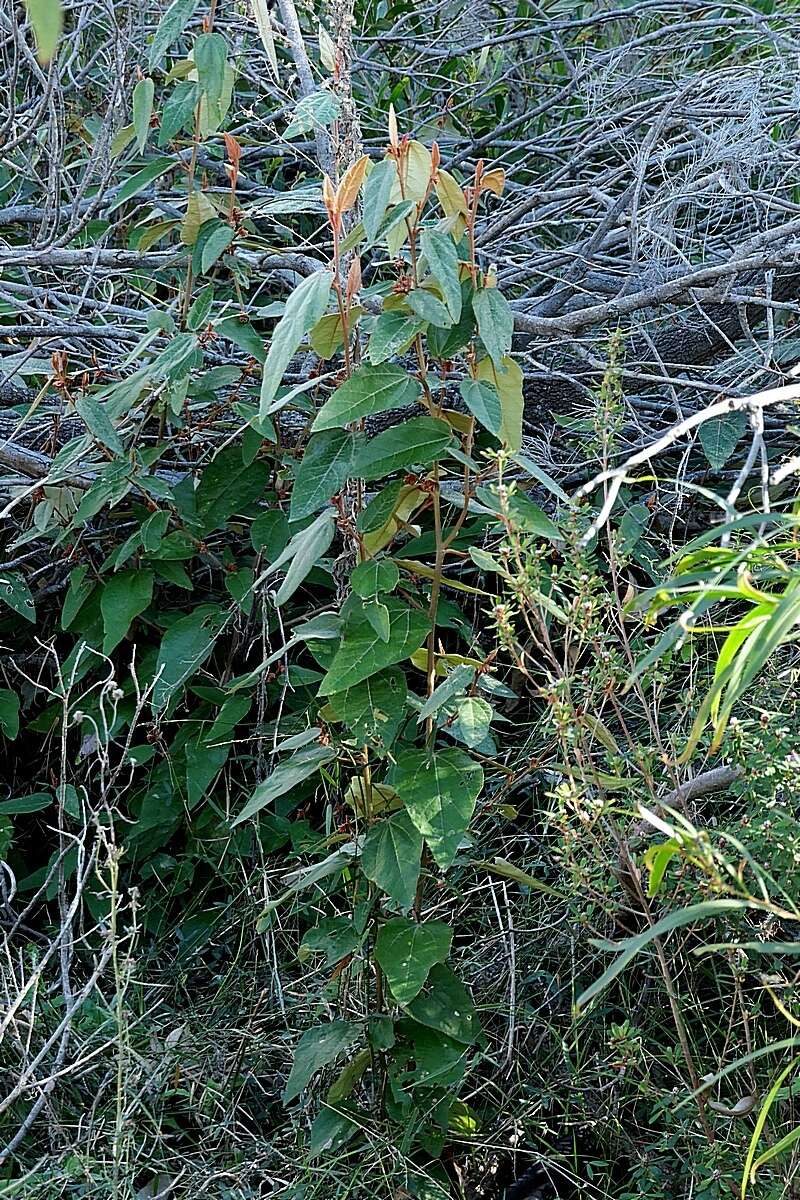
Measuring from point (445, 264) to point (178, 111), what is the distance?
581mm

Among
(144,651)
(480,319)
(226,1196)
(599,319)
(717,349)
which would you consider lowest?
(226,1196)

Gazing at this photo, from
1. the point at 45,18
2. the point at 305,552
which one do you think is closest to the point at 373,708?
the point at 305,552

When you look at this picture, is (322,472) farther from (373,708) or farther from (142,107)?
(142,107)

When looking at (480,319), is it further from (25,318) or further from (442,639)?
(25,318)

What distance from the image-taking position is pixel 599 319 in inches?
71.4

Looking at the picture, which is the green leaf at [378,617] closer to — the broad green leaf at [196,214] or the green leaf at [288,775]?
the green leaf at [288,775]

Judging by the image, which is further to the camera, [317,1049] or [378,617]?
[317,1049]

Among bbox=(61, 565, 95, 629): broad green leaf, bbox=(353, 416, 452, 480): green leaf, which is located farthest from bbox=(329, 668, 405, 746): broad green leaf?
bbox=(61, 565, 95, 629): broad green leaf

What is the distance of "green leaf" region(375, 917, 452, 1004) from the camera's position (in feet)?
4.51

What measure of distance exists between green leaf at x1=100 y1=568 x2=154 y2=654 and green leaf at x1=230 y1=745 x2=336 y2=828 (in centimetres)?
50

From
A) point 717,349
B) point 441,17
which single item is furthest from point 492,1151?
point 441,17

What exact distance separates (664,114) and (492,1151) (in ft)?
5.33

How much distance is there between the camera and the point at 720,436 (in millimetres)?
1938

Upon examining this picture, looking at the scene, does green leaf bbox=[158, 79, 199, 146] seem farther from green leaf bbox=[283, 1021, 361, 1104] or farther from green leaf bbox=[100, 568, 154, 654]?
green leaf bbox=[283, 1021, 361, 1104]
